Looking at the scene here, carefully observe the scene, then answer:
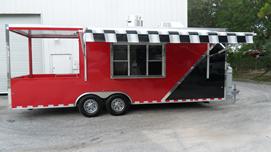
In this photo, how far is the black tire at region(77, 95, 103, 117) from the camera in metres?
7.74

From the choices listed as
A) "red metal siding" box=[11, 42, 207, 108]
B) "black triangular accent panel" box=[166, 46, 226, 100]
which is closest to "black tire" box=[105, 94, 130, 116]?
"red metal siding" box=[11, 42, 207, 108]

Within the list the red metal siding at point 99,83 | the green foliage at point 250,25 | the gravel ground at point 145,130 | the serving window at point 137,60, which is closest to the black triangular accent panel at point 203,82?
the red metal siding at point 99,83

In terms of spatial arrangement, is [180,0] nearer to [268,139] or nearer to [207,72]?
[207,72]

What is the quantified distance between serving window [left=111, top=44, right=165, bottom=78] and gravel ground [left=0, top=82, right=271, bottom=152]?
50.0 inches

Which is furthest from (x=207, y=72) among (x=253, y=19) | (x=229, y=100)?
(x=253, y=19)

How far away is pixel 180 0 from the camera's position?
12.6 metres

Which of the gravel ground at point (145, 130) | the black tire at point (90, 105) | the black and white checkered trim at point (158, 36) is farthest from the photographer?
the black tire at point (90, 105)

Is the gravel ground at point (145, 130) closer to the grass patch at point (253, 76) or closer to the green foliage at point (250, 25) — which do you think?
the grass patch at point (253, 76)

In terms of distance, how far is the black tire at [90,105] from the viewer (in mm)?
7742

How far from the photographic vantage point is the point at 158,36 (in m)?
6.79

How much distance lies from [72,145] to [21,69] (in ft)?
27.5

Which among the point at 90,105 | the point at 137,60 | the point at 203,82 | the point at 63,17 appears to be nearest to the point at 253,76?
the point at 203,82

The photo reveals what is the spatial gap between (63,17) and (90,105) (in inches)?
228

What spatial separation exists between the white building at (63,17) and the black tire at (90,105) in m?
4.45
